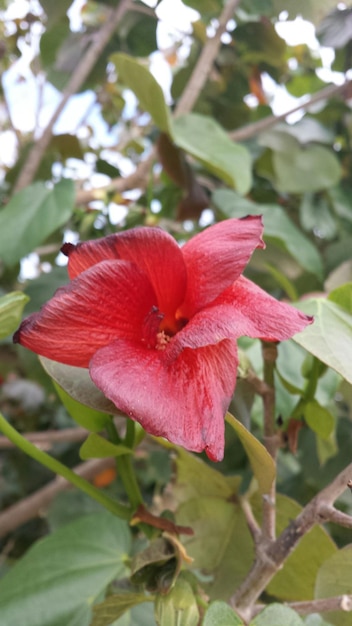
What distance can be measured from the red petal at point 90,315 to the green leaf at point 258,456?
0.20ft

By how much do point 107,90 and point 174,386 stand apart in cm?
106

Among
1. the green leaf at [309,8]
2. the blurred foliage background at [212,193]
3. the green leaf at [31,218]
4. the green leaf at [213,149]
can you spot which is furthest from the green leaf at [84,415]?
the green leaf at [309,8]

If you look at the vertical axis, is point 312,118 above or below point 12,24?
below

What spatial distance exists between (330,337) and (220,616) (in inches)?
5.8

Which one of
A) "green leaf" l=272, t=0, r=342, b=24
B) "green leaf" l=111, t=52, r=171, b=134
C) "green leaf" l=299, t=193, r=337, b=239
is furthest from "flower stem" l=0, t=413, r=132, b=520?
"green leaf" l=272, t=0, r=342, b=24

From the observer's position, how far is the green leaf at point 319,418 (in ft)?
1.24

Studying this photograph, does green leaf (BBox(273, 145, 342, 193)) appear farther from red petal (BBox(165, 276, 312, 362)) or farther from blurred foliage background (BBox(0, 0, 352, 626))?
red petal (BBox(165, 276, 312, 362))

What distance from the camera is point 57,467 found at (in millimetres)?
347

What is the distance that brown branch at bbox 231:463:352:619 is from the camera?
0.29 meters

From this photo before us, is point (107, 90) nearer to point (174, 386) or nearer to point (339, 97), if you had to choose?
point (339, 97)

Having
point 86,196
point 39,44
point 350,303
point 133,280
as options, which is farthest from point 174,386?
point 39,44

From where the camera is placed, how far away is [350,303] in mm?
385

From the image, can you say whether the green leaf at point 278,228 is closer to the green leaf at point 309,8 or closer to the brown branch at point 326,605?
the green leaf at point 309,8

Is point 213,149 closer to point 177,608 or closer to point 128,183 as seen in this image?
point 128,183
